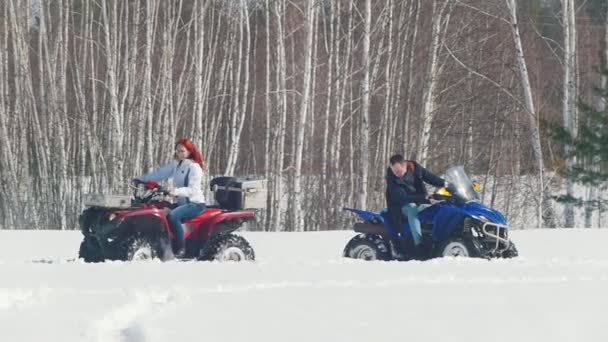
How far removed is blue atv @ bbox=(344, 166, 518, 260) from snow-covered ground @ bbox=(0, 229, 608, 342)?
0.53 meters

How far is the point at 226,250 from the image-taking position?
43.8 ft

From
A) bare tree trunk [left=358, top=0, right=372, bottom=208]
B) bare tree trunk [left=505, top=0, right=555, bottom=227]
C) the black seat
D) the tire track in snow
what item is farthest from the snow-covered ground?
bare tree trunk [left=505, top=0, right=555, bottom=227]

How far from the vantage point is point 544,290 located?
10633 millimetres

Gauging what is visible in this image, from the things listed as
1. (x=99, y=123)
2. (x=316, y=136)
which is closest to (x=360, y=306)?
(x=99, y=123)

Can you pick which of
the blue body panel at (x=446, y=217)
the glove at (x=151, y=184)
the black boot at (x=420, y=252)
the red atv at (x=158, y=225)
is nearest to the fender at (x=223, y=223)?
the red atv at (x=158, y=225)

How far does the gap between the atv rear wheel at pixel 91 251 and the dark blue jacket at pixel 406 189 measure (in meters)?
3.18

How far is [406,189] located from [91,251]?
3440mm

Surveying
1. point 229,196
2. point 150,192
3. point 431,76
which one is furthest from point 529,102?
point 150,192

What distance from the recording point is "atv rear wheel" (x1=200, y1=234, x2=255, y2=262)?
1329 cm

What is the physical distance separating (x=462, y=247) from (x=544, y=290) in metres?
2.86

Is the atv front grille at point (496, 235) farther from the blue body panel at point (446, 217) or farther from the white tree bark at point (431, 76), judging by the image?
the white tree bark at point (431, 76)

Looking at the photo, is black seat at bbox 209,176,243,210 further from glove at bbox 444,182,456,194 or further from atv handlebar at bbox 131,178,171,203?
glove at bbox 444,182,456,194

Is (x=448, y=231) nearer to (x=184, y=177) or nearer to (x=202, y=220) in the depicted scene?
(x=202, y=220)

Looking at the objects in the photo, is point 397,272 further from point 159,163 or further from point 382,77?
point 382,77
